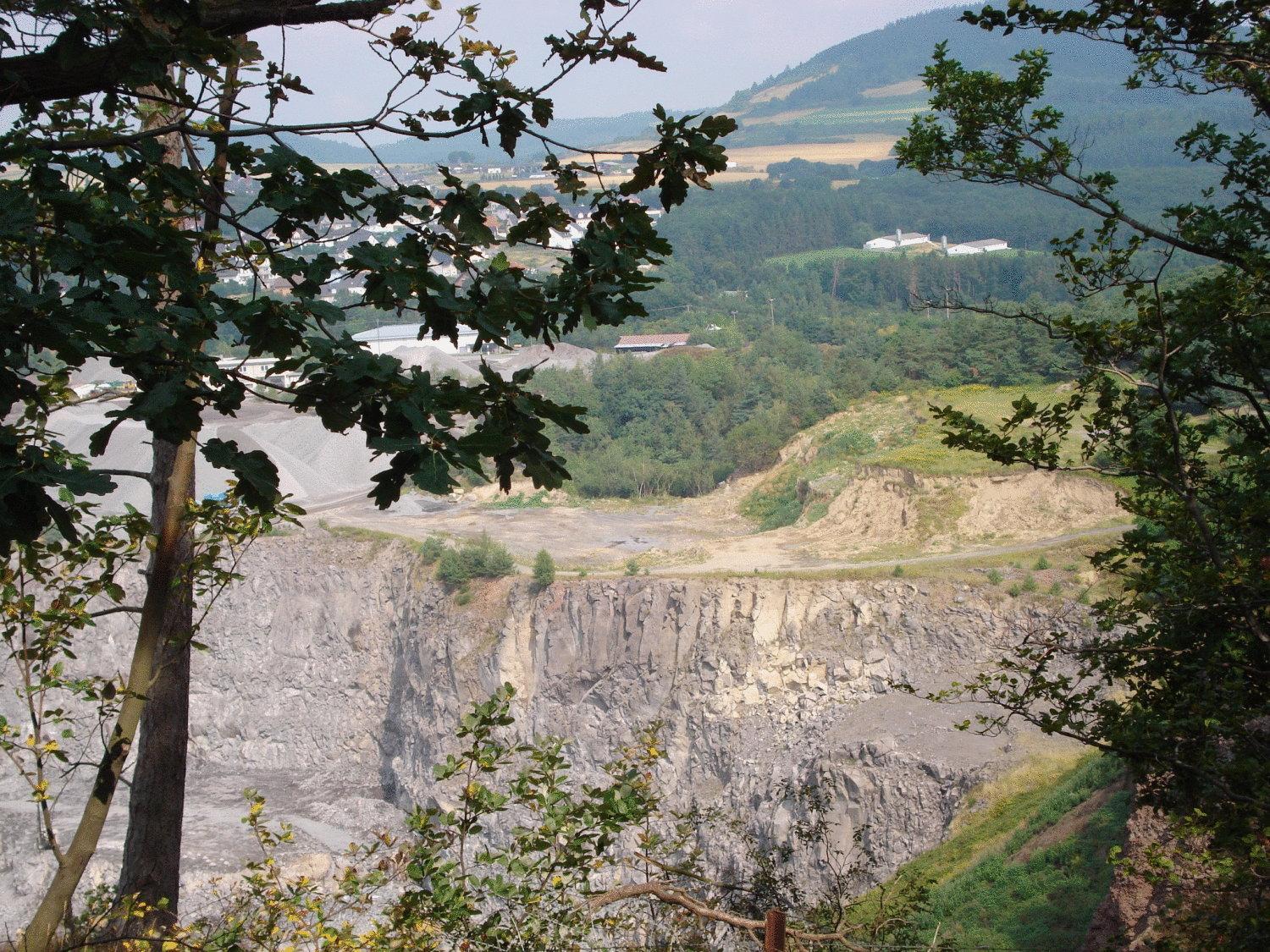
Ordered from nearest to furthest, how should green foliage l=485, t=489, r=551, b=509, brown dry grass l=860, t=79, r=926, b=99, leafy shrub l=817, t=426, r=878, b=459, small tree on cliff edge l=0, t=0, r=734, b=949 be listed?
1. small tree on cliff edge l=0, t=0, r=734, b=949
2. leafy shrub l=817, t=426, r=878, b=459
3. green foliage l=485, t=489, r=551, b=509
4. brown dry grass l=860, t=79, r=926, b=99

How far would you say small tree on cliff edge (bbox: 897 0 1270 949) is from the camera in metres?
5.22

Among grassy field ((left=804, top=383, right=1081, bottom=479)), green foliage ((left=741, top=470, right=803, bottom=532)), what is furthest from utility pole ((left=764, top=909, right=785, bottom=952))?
green foliage ((left=741, top=470, right=803, bottom=532))

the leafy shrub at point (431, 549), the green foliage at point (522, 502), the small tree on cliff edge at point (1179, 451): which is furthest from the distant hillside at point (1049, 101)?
the small tree on cliff edge at point (1179, 451)

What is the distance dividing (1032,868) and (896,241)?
91759mm

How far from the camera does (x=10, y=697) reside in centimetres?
3656

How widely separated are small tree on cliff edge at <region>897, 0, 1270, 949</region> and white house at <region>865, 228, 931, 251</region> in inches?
3560

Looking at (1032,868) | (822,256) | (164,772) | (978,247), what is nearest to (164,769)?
(164,772)

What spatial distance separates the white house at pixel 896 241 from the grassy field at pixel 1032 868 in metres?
82.8

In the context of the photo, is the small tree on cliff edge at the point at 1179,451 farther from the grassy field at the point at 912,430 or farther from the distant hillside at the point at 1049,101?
the distant hillside at the point at 1049,101

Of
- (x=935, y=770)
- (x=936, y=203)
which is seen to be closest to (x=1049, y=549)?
(x=935, y=770)

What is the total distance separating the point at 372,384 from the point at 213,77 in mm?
1334

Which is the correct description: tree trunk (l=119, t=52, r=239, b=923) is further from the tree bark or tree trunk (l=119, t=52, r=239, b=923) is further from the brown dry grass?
the brown dry grass

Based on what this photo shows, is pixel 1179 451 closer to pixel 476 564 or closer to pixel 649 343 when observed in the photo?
pixel 476 564

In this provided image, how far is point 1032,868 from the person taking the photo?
12.6m
